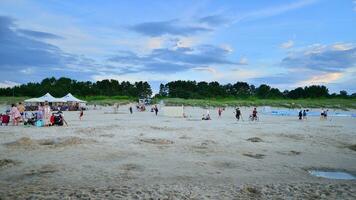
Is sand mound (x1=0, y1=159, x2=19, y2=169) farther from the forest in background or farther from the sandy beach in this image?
the forest in background

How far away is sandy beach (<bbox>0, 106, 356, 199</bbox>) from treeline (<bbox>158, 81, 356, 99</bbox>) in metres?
113

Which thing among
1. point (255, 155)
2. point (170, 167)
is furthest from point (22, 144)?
point (255, 155)

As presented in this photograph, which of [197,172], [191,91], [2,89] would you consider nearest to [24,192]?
[197,172]

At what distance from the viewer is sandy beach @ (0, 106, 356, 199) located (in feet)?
24.8

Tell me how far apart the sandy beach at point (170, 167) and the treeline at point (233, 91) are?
11251cm

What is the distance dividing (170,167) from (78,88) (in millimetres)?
103424

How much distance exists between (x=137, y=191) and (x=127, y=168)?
2701 mm

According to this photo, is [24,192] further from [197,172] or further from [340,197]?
[340,197]

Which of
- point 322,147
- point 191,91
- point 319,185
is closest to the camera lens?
point 319,185

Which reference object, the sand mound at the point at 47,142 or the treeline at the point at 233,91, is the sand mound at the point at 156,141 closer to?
the sand mound at the point at 47,142

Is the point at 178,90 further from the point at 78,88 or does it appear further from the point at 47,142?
the point at 47,142

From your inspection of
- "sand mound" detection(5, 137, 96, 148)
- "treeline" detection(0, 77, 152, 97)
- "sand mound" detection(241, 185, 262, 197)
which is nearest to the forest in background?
"treeline" detection(0, 77, 152, 97)

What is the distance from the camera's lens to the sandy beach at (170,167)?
756 centimetres

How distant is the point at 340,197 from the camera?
7.50 metres
